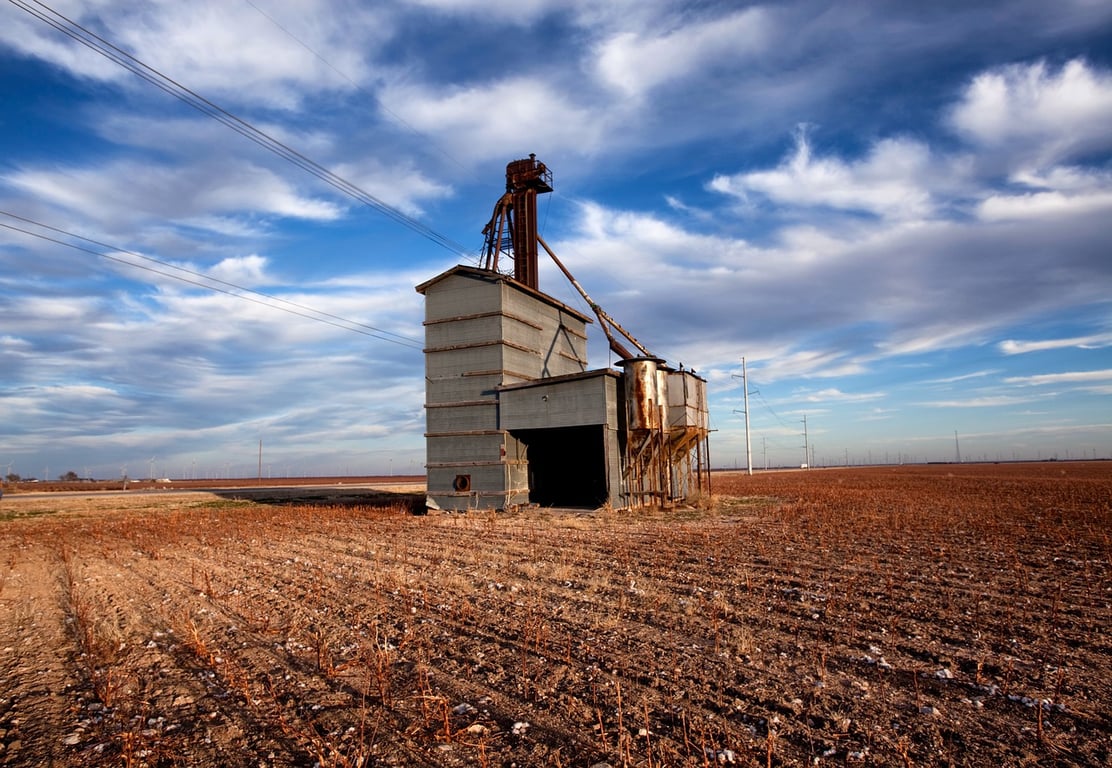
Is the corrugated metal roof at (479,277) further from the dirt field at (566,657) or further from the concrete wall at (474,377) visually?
the dirt field at (566,657)

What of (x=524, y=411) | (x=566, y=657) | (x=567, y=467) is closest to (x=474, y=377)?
(x=524, y=411)

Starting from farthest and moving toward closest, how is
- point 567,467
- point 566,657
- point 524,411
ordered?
point 567,467 → point 524,411 → point 566,657

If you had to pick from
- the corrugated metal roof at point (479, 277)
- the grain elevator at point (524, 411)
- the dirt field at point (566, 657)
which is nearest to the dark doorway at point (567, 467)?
the grain elevator at point (524, 411)

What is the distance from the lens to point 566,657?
686 centimetres

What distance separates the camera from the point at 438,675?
21.1 ft

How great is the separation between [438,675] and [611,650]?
205 cm

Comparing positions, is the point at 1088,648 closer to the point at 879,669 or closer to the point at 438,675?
the point at 879,669

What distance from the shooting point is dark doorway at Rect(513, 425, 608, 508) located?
28078mm

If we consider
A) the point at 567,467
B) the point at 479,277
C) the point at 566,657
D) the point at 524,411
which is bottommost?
the point at 566,657

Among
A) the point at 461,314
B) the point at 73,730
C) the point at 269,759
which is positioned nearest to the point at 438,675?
the point at 269,759

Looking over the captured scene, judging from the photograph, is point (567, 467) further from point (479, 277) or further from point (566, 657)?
point (566, 657)

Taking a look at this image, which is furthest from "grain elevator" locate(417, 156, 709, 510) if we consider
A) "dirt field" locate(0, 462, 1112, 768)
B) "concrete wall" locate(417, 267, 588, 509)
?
"dirt field" locate(0, 462, 1112, 768)

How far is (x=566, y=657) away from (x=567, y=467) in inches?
976

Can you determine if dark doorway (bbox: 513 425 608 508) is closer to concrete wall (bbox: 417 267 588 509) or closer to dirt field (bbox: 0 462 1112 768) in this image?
concrete wall (bbox: 417 267 588 509)
